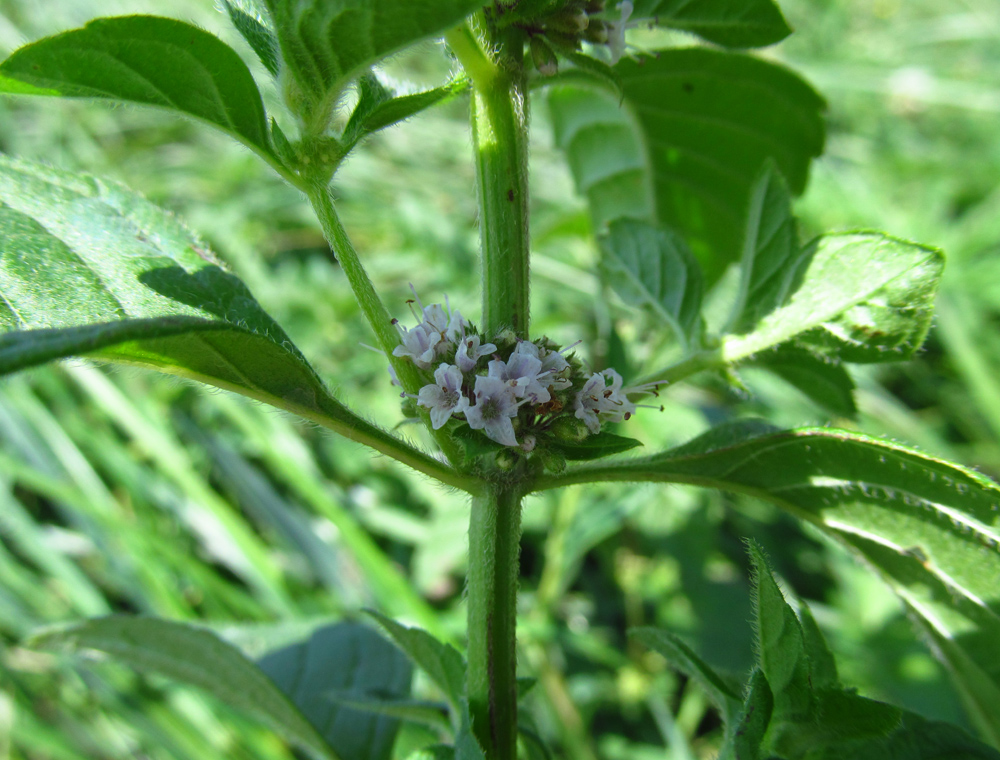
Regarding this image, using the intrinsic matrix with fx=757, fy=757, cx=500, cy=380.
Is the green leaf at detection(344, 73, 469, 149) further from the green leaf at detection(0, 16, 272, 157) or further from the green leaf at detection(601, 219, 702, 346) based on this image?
the green leaf at detection(601, 219, 702, 346)

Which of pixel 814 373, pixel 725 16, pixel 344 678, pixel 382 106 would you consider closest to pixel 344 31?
pixel 382 106

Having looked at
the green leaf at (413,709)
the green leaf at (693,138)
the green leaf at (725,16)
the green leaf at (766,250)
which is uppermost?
the green leaf at (693,138)

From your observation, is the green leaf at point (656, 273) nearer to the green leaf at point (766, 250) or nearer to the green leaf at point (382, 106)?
the green leaf at point (766, 250)

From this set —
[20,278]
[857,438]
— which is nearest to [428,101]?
[20,278]

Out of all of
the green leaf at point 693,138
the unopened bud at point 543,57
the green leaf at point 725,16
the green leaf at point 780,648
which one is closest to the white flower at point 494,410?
the green leaf at point 780,648

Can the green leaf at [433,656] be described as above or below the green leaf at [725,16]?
below

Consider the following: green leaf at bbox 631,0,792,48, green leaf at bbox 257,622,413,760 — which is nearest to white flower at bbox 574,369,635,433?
green leaf at bbox 631,0,792,48

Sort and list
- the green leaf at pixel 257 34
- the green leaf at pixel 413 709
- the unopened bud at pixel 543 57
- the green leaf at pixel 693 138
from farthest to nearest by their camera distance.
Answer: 1. the green leaf at pixel 693 138
2. the green leaf at pixel 413 709
3. the unopened bud at pixel 543 57
4. the green leaf at pixel 257 34
